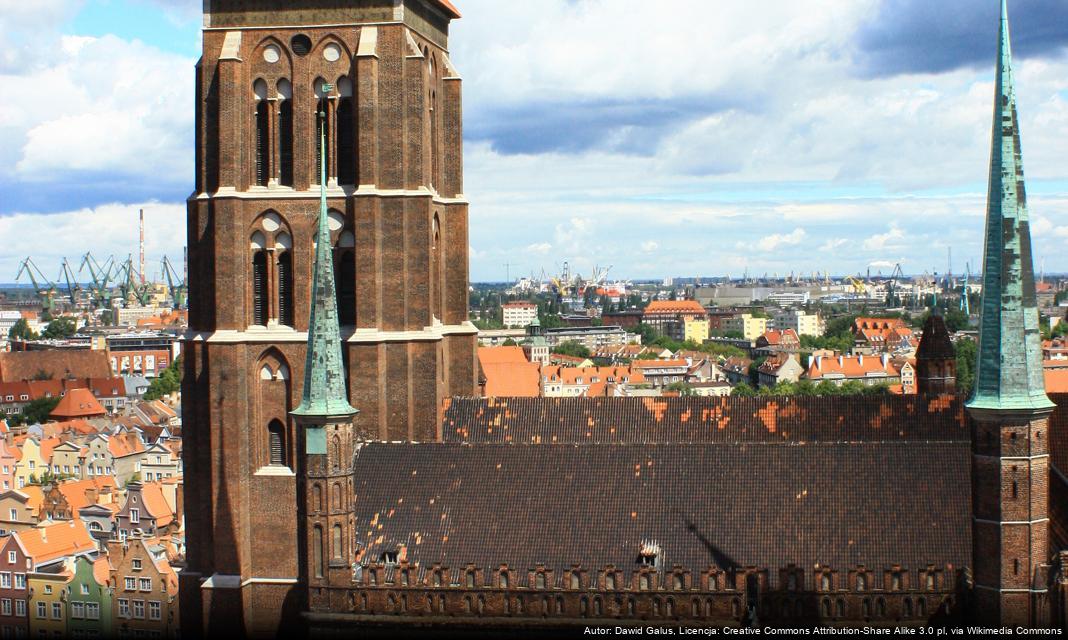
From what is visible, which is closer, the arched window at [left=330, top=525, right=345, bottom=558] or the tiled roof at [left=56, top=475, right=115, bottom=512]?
the arched window at [left=330, top=525, right=345, bottom=558]

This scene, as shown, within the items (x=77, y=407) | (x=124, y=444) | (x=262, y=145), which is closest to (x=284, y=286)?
(x=262, y=145)

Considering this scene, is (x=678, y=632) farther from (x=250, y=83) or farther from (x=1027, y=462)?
(x=250, y=83)

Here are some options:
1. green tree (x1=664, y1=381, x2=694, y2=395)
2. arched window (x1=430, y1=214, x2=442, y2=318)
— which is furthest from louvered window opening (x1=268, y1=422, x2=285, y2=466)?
green tree (x1=664, y1=381, x2=694, y2=395)

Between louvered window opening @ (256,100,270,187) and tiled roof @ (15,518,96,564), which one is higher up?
louvered window opening @ (256,100,270,187)

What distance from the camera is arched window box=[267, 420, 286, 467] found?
47031mm

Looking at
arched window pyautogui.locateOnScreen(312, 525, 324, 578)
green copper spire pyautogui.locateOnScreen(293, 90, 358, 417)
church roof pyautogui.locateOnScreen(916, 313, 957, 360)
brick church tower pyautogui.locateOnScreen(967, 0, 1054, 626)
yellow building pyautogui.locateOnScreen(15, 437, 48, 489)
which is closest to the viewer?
brick church tower pyautogui.locateOnScreen(967, 0, 1054, 626)

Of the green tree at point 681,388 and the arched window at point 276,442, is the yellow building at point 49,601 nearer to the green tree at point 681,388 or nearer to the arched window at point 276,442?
the arched window at point 276,442

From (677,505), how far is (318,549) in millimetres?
11049

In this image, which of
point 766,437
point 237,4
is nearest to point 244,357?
point 237,4

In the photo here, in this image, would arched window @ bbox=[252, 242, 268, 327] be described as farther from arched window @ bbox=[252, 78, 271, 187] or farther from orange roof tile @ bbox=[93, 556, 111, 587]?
orange roof tile @ bbox=[93, 556, 111, 587]

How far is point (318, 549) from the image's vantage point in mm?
38000

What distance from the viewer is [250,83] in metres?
47.4

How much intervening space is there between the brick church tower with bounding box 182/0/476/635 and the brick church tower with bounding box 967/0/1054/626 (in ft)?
68.3

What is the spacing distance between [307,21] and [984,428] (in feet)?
91.6
